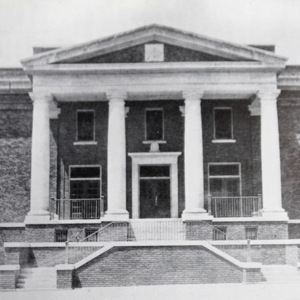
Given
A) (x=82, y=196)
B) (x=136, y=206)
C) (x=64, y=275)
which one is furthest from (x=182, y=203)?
(x=64, y=275)

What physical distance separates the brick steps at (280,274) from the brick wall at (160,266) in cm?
170

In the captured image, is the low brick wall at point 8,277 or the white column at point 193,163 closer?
the low brick wall at point 8,277

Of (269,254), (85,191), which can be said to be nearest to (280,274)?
(269,254)

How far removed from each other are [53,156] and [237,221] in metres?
10.0

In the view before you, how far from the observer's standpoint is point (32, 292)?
68.9ft

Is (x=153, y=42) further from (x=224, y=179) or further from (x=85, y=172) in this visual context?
(x=224, y=179)

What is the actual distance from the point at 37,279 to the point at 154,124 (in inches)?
441

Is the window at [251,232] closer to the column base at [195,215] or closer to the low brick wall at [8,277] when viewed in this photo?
the column base at [195,215]

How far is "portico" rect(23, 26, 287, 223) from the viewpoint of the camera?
87.8ft

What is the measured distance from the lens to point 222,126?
3058 centimetres

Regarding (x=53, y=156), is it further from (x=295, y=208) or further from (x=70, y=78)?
(x=295, y=208)

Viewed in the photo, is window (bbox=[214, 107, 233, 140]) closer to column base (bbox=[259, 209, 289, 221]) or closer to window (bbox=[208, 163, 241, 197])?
window (bbox=[208, 163, 241, 197])

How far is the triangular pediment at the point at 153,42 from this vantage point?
26656 millimetres

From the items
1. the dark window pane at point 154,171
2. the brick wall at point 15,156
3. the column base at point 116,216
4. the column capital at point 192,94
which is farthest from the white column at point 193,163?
the brick wall at point 15,156
